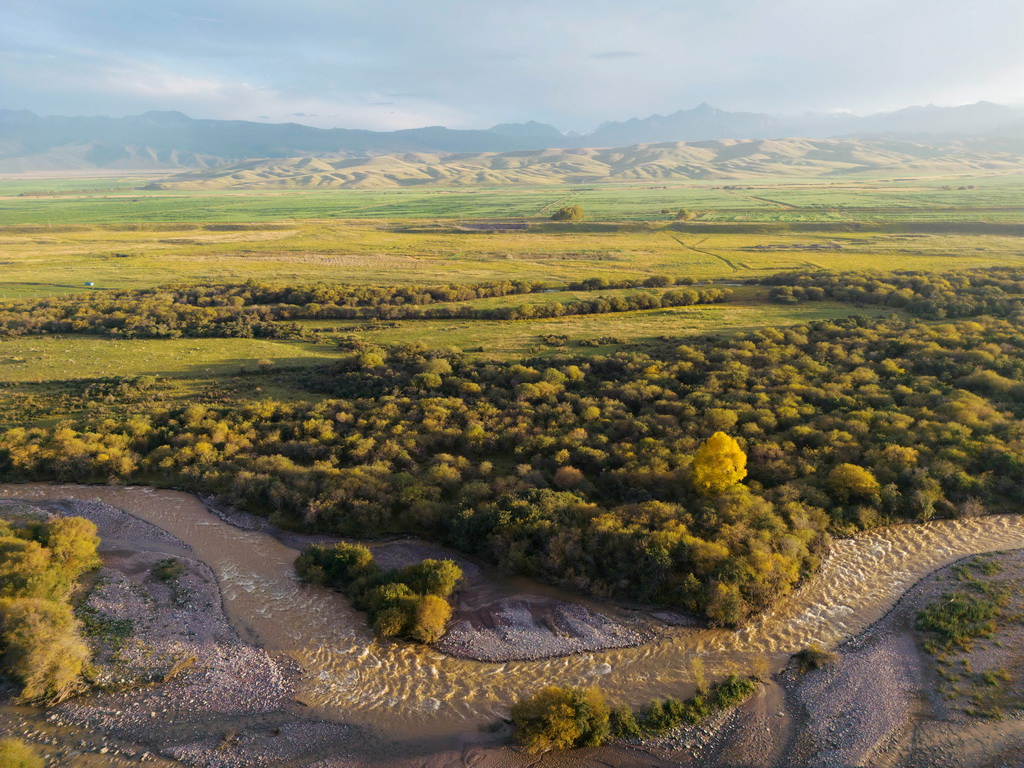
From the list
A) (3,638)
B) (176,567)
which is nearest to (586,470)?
(176,567)

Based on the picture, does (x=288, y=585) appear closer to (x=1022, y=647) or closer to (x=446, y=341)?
(x=1022, y=647)

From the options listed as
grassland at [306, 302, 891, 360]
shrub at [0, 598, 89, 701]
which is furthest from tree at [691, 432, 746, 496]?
shrub at [0, 598, 89, 701]

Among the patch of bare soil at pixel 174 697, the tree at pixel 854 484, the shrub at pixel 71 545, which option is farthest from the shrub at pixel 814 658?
the shrub at pixel 71 545

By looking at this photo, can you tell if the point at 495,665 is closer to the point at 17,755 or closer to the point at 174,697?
the point at 174,697

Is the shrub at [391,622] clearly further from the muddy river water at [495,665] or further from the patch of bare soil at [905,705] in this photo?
the patch of bare soil at [905,705]

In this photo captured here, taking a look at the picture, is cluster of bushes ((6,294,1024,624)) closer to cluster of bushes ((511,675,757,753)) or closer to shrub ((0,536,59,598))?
cluster of bushes ((511,675,757,753))

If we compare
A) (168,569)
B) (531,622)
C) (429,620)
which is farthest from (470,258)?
(429,620)
